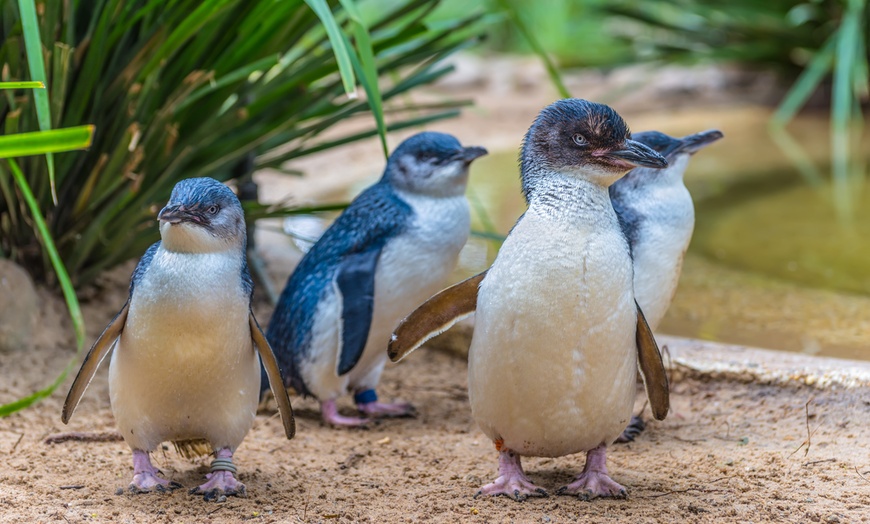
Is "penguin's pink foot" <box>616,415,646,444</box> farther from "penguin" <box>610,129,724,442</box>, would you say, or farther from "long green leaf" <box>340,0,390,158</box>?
"long green leaf" <box>340,0,390,158</box>

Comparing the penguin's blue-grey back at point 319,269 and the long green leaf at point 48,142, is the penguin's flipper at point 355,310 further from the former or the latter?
the long green leaf at point 48,142

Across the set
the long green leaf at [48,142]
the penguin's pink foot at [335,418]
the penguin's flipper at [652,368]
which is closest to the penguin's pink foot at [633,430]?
the penguin's flipper at [652,368]

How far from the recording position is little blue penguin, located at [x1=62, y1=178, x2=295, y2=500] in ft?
7.95

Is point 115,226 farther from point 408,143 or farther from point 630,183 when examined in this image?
point 630,183

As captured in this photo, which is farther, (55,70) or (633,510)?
(55,70)

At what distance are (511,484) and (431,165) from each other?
1390 mm

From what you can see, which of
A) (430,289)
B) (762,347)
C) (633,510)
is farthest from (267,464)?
(762,347)

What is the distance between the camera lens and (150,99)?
11.2ft

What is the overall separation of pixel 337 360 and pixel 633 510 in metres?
1.29

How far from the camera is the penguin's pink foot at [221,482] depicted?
99.7 inches

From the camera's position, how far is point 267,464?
292cm

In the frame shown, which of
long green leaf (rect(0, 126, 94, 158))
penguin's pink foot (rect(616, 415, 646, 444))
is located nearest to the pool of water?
penguin's pink foot (rect(616, 415, 646, 444))

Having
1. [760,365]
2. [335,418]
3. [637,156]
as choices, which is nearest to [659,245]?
[760,365]

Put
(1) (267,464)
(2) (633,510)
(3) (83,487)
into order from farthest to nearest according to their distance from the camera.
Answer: (1) (267,464) < (3) (83,487) < (2) (633,510)
